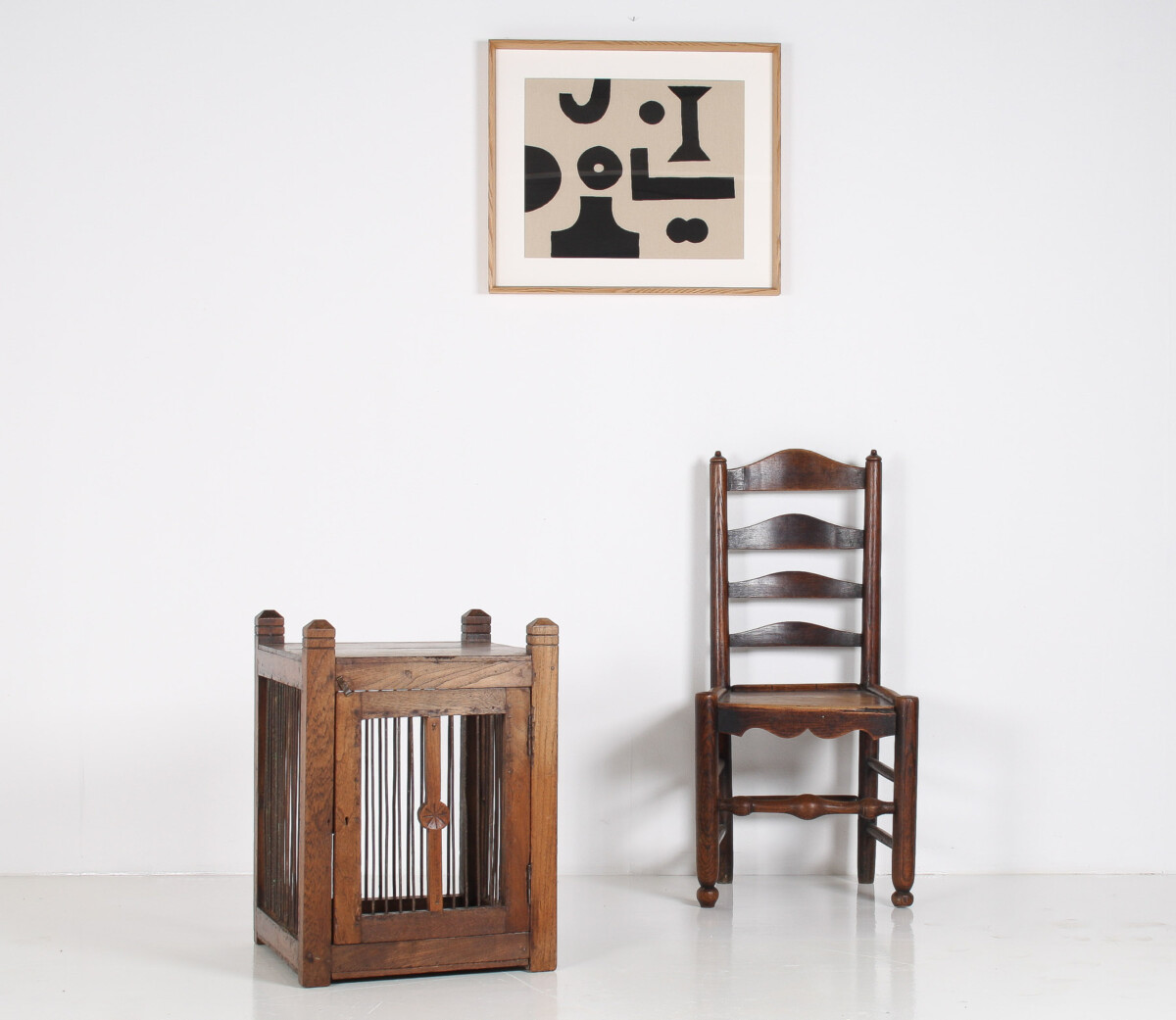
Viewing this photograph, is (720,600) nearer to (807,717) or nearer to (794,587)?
(794,587)

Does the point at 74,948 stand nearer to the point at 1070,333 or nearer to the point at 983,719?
the point at 983,719

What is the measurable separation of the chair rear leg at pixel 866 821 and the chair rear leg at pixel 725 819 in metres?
0.29

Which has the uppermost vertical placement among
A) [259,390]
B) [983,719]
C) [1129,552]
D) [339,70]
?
[339,70]

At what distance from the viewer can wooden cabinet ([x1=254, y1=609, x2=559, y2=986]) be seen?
184cm

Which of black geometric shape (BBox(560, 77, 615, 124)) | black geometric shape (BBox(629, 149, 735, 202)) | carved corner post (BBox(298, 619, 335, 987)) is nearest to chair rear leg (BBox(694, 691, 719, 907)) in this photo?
carved corner post (BBox(298, 619, 335, 987))

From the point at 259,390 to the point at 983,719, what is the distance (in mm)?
1904

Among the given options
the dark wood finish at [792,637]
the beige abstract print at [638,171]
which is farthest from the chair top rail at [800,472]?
the beige abstract print at [638,171]

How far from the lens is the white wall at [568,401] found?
8.86 feet

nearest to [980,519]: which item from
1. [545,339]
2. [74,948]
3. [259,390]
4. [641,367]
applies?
[641,367]

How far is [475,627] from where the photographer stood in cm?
223

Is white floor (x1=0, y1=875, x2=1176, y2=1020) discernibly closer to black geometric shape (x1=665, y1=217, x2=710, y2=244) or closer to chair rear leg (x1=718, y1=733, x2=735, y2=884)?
chair rear leg (x1=718, y1=733, x2=735, y2=884)

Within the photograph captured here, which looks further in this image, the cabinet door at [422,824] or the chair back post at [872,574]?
the chair back post at [872,574]

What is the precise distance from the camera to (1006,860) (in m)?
2.71

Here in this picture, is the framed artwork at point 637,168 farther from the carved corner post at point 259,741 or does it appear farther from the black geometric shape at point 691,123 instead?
the carved corner post at point 259,741
